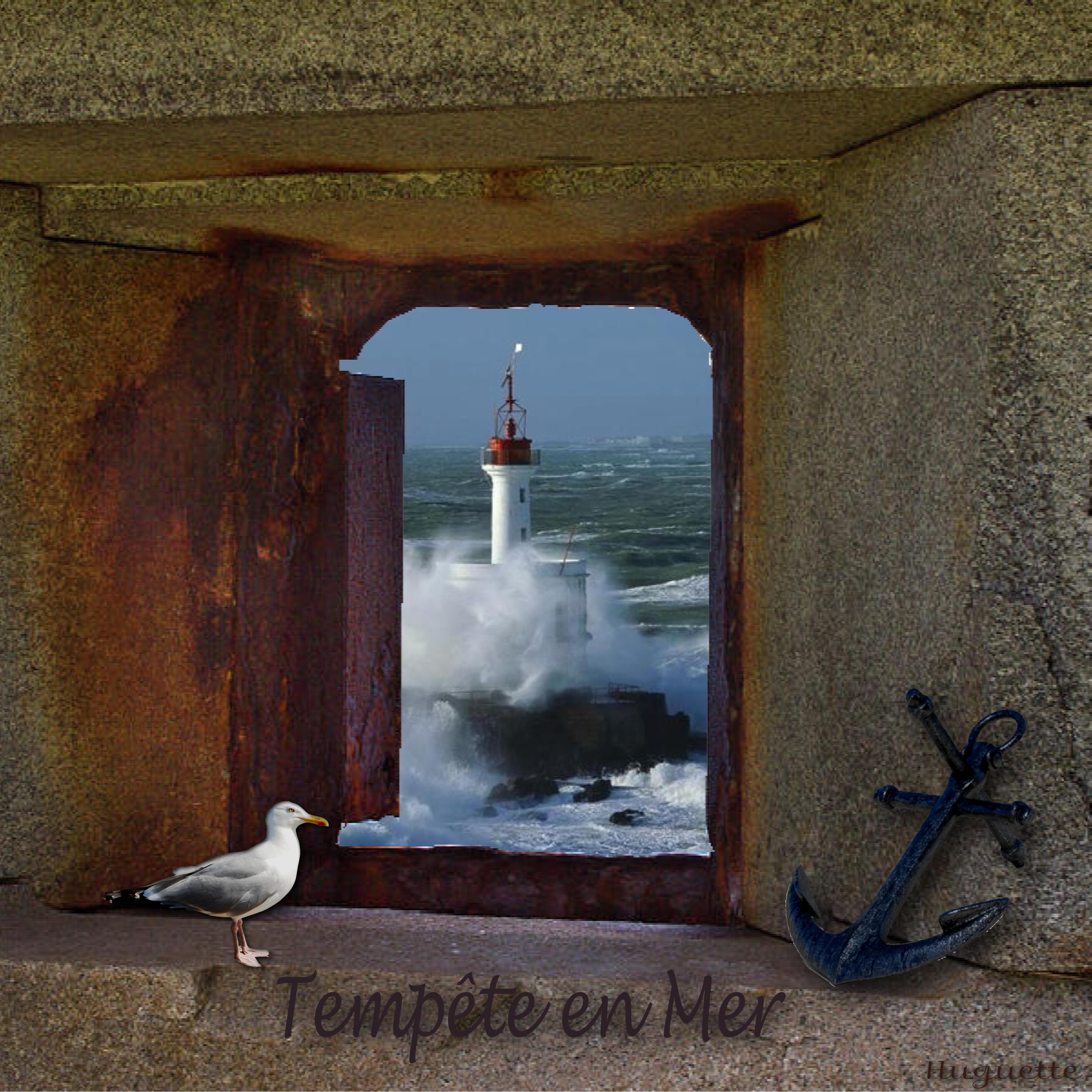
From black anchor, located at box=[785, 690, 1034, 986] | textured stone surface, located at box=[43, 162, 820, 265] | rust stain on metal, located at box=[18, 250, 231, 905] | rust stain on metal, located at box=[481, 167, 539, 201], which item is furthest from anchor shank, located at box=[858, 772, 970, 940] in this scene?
rust stain on metal, located at box=[18, 250, 231, 905]

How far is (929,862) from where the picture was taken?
8.46ft

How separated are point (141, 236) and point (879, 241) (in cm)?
179

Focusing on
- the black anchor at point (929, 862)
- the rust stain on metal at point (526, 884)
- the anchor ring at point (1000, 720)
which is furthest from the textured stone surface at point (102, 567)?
the anchor ring at point (1000, 720)

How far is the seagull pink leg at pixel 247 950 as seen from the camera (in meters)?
2.82

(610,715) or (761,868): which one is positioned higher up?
(761,868)

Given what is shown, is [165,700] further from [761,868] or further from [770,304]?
[770,304]

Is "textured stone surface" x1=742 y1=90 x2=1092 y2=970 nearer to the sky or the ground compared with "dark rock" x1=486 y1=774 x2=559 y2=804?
nearer to the sky

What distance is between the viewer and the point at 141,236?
→ 3.38m

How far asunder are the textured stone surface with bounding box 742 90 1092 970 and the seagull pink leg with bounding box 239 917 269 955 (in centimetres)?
119

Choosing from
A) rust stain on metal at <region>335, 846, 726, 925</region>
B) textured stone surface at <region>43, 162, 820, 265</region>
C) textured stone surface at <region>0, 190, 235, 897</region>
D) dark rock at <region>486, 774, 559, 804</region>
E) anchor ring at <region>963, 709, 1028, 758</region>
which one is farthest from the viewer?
dark rock at <region>486, 774, 559, 804</region>

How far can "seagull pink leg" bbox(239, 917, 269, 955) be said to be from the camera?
2816 millimetres

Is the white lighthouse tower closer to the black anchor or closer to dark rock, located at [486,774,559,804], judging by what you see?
dark rock, located at [486,774,559,804]

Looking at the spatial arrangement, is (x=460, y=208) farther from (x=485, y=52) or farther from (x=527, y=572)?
(x=527, y=572)

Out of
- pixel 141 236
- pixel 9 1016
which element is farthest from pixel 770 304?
pixel 9 1016
